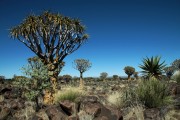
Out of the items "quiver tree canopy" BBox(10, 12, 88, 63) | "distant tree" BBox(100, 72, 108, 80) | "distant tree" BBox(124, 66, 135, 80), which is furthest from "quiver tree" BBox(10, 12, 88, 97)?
"distant tree" BBox(100, 72, 108, 80)

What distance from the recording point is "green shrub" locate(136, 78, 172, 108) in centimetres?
968

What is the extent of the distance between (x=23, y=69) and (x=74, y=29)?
6.37 metres

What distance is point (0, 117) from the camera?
9.12 metres

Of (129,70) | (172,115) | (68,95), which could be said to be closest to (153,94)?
(172,115)

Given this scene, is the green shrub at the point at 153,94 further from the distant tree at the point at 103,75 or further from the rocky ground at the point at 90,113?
the distant tree at the point at 103,75

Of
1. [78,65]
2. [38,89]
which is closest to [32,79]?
[38,89]

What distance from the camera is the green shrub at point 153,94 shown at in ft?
31.8

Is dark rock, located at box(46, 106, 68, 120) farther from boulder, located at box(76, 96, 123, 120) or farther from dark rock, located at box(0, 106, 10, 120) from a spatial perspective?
dark rock, located at box(0, 106, 10, 120)

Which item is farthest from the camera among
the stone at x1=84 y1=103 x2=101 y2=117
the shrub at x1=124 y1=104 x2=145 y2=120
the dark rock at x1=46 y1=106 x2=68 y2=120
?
the shrub at x1=124 y1=104 x2=145 y2=120

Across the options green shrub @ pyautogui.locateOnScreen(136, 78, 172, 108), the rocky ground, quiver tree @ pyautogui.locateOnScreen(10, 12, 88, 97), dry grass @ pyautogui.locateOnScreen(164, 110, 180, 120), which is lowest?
dry grass @ pyautogui.locateOnScreen(164, 110, 180, 120)

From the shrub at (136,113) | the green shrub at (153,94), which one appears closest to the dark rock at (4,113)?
the shrub at (136,113)

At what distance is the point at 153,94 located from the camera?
9.78 m

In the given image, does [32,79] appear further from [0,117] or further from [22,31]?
[22,31]

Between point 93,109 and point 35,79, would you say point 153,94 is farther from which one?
point 35,79
